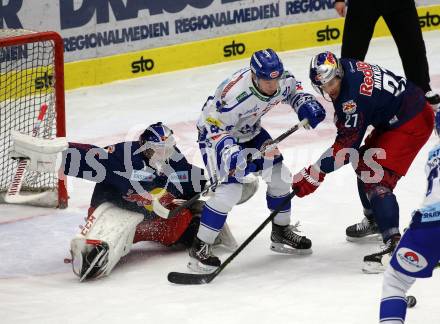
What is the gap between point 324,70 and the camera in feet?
16.0

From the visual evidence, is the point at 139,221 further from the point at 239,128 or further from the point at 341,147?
the point at 341,147

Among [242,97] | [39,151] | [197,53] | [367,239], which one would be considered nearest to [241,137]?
[242,97]

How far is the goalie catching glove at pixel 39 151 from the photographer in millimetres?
5599

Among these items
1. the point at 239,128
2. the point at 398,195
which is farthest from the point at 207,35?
the point at 239,128

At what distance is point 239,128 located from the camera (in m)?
5.29

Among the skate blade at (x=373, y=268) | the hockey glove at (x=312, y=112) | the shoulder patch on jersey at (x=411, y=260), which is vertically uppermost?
the shoulder patch on jersey at (x=411, y=260)

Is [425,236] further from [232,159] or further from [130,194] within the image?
[130,194]

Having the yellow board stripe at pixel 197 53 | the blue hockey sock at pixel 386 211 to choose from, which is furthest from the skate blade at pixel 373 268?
the yellow board stripe at pixel 197 53

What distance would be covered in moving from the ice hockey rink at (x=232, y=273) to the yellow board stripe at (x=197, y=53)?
3.07 ft

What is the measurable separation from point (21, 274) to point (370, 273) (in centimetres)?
158

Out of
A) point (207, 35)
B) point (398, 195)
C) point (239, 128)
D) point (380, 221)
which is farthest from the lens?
point (207, 35)

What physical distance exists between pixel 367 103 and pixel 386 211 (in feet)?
1.53

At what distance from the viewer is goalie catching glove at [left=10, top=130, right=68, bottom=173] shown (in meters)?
5.60

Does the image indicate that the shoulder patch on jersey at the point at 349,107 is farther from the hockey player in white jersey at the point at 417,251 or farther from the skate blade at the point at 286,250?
the hockey player in white jersey at the point at 417,251
